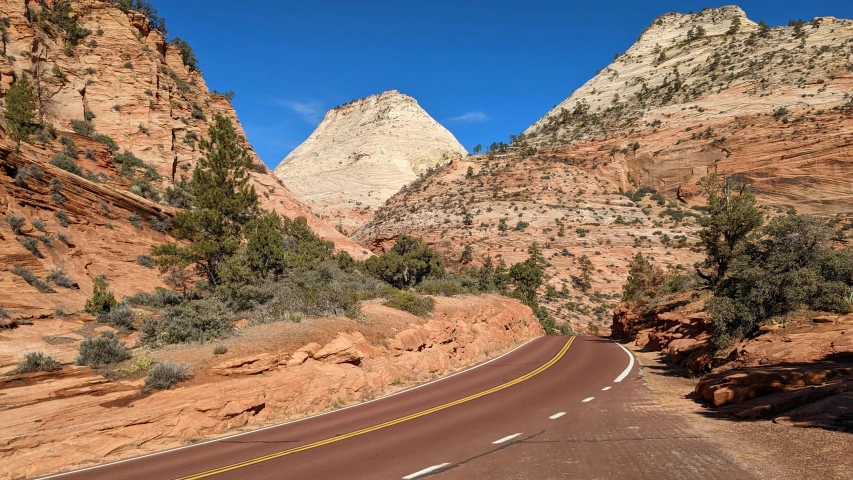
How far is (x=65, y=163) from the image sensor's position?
77.7 ft

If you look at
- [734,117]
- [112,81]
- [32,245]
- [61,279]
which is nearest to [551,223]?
[734,117]

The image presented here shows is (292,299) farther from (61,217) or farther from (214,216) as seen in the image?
(61,217)

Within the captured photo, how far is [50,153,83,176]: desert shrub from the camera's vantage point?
23.4 m

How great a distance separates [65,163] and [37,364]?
18.4m

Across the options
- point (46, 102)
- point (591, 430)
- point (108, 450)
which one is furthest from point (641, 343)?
point (46, 102)

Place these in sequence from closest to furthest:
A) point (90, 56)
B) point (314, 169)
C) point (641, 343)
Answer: point (641, 343), point (90, 56), point (314, 169)

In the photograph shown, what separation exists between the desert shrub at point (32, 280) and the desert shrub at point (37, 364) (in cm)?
797

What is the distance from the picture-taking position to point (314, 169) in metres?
125

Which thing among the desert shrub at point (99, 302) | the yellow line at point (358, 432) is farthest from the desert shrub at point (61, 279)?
the yellow line at point (358, 432)

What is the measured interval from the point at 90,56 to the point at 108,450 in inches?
1544

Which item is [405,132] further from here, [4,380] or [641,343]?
[4,380]

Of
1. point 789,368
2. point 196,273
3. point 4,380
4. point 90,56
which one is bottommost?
point 789,368

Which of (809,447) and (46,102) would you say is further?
(46,102)

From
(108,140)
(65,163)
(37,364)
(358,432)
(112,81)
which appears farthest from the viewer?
(112,81)
